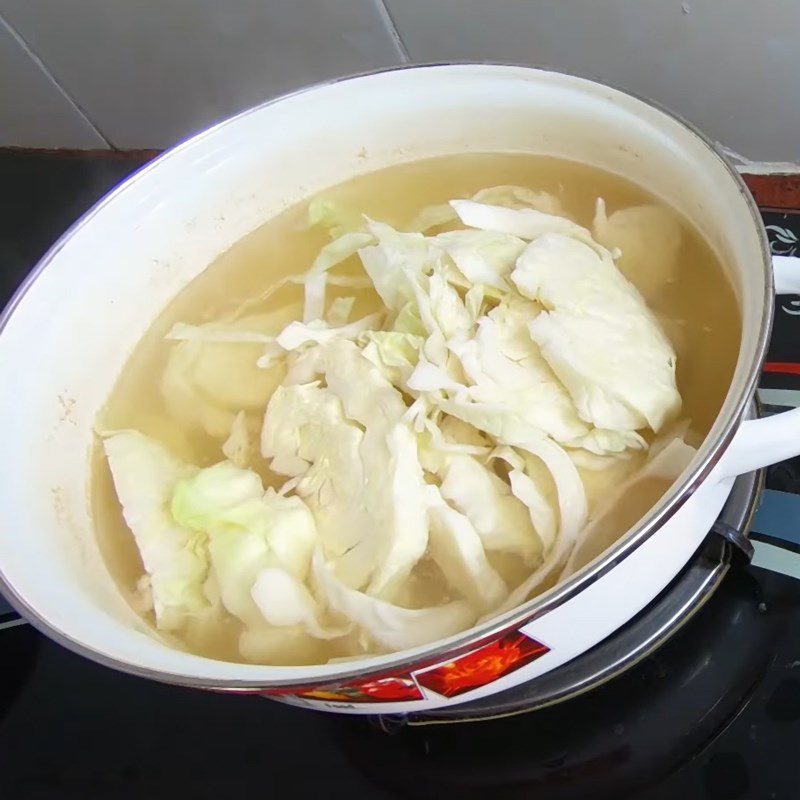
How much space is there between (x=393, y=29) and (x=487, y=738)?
0.69 m

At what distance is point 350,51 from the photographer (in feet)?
3.18

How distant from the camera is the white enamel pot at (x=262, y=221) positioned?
0.51 metres

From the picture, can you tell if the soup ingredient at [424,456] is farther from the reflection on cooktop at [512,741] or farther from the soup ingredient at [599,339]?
the reflection on cooktop at [512,741]

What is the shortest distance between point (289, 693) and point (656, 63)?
0.67 meters

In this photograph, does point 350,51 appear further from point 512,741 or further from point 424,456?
point 512,741

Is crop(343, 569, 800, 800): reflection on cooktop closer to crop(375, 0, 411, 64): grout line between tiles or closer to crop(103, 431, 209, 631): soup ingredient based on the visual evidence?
crop(103, 431, 209, 631): soup ingredient

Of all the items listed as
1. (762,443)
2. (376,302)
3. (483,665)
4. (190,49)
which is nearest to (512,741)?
(483,665)

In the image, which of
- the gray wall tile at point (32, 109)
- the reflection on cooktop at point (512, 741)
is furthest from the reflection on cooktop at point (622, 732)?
the gray wall tile at point (32, 109)

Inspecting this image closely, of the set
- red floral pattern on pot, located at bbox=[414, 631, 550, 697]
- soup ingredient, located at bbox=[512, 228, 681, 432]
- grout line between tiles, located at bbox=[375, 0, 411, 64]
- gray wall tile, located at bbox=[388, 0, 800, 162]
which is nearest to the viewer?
red floral pattern on pot, located at bbox=[414, 631, 550, 697]

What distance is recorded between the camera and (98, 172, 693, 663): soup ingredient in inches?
23.7

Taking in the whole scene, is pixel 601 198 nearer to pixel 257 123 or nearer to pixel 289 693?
pixel 257 123

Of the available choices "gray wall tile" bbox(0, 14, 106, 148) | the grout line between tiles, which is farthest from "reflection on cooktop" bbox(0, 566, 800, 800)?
"gray wall tile" bbox(0, 14, 106, 148)

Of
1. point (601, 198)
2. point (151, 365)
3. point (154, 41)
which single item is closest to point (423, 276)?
point (601, 198)

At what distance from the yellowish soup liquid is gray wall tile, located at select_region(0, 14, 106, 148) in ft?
1.57
